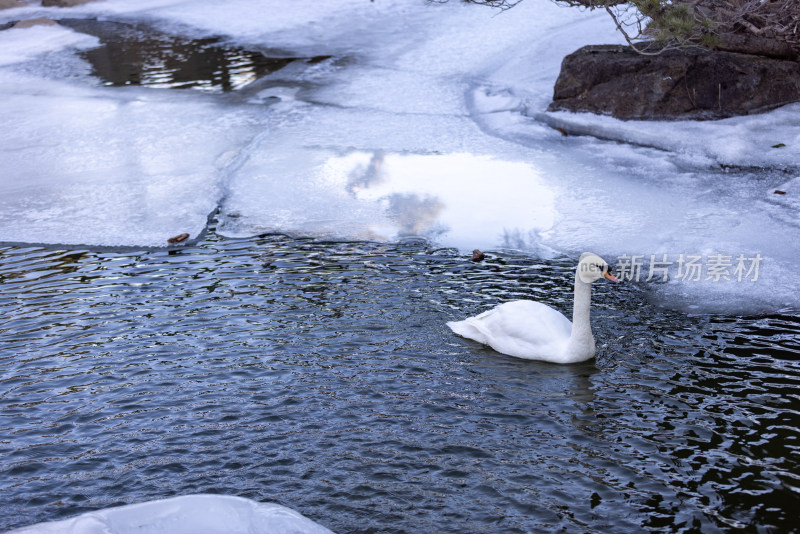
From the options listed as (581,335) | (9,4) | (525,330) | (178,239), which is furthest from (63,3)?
(581,335)

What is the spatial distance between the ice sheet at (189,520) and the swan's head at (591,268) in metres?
3.13

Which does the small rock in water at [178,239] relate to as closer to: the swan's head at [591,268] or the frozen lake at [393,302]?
the frozen lake at [393,302]

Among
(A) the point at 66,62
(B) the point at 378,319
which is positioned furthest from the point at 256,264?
(A) the point at 66,62

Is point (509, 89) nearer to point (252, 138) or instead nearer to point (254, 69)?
point (252, 138)

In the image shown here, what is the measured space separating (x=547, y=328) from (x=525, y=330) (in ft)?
0.52

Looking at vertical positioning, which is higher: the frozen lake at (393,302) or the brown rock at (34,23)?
the brown rock at (34,23)

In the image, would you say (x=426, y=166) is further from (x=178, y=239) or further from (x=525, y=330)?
(x=525, y=330)

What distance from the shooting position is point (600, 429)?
4809 millimetres

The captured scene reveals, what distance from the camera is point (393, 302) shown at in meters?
6.56

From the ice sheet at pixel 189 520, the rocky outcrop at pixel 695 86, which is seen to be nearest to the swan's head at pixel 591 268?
the ice sheet at pixel 189 520

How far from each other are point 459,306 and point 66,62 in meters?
12.4

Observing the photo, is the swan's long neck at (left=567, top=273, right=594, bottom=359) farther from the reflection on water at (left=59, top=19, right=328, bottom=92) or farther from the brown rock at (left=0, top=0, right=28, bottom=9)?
the brown rock at (left=0, top=0, right=28, bottom=9)

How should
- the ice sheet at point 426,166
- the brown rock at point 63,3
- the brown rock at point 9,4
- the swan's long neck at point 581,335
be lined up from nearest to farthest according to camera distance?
the swan's long neck at point 581,335, the ice sheet at point 426,166, the brown rock at point 9,4, the brown rock at point 63,3

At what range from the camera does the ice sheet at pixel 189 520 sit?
3094 millimetres
